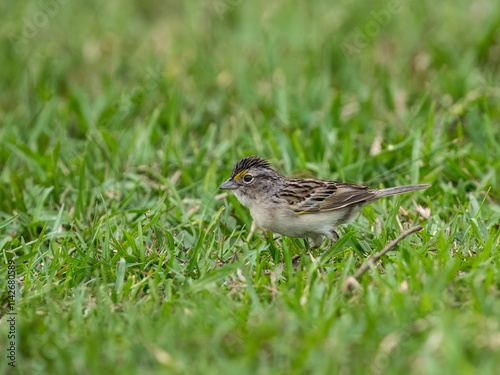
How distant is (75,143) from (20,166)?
64 centimetres

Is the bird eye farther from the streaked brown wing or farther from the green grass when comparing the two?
the green grass

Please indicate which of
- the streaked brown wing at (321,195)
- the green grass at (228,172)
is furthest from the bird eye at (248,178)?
the green grass at (228,172)

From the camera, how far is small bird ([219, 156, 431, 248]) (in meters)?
5.62

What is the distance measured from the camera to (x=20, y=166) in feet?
24.2

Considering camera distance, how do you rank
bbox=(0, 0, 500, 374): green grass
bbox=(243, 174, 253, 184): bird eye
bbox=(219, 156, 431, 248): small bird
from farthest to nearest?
bbox=(243, 174, 253, 184): bird eye → bbox=(219, 156, 431, 248): small bird → bbox=(0, 0, 500, 374): green grass

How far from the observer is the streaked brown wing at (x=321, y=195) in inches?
224

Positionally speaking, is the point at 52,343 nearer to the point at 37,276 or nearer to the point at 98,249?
the point at 37,276

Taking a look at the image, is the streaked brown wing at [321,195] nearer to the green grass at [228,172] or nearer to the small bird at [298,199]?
the small bird at [298,199]

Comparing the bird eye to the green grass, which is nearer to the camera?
the green grass

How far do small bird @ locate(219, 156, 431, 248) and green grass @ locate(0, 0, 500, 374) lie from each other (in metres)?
0.19

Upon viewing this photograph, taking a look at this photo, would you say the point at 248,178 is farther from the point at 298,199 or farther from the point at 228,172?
the point at 228,172

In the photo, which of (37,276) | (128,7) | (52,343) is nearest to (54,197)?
(37,276)

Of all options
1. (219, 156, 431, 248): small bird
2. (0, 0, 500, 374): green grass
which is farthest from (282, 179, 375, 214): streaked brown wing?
(0, 0, 500, 374): green grass

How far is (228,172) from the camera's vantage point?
6.79 m
